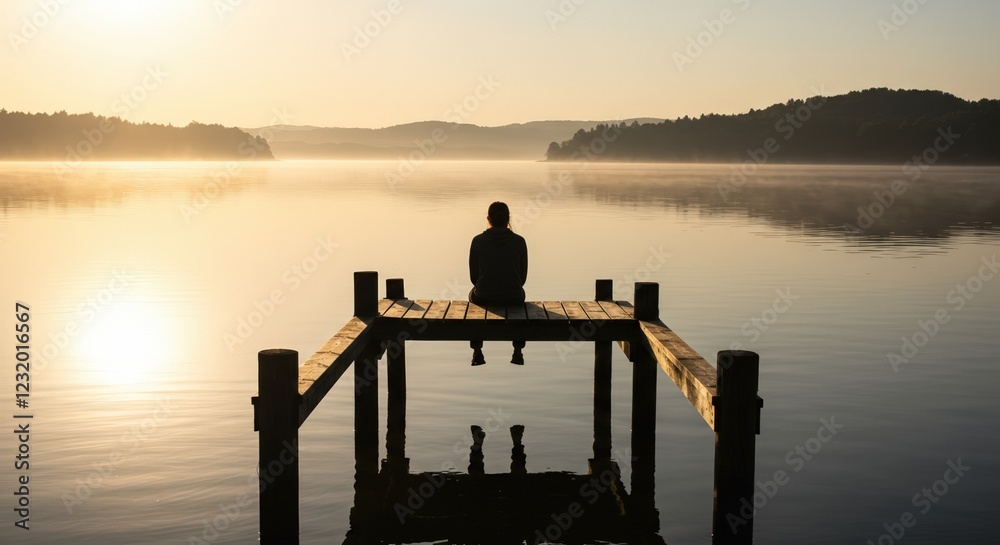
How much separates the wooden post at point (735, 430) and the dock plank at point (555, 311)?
4.12 meters

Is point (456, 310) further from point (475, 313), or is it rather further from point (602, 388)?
point (602, 388)

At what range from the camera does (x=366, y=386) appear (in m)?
13.1

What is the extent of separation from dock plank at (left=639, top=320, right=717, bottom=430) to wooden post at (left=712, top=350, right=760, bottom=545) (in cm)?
16

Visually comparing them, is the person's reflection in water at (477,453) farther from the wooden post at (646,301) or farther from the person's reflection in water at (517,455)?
the wooden post at (646,301)

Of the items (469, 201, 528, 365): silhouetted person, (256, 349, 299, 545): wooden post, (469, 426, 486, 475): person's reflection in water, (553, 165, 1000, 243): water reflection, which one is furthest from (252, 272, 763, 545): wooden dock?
(553, 165, 1000, 243): water reflection

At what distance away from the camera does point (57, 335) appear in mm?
19766

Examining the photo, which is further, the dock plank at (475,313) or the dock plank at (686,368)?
the dock plank at (475,313)

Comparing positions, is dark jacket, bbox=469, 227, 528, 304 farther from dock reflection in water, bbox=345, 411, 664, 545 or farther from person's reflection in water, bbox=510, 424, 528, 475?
dock reflection in water, bbox=345, 411, 664, 545

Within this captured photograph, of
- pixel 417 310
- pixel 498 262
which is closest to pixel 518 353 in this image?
pixel 498 262

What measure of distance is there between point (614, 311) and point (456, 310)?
2057 mm

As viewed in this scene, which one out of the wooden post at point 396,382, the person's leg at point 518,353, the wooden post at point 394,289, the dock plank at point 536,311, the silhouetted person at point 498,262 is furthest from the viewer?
the wooden post at point 394,289

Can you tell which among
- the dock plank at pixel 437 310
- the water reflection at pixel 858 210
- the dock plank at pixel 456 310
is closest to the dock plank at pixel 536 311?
the dock plank at pixel 456 310

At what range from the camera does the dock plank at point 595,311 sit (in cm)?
1285

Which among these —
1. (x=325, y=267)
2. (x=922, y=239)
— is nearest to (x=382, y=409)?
(x=325, y=267)
